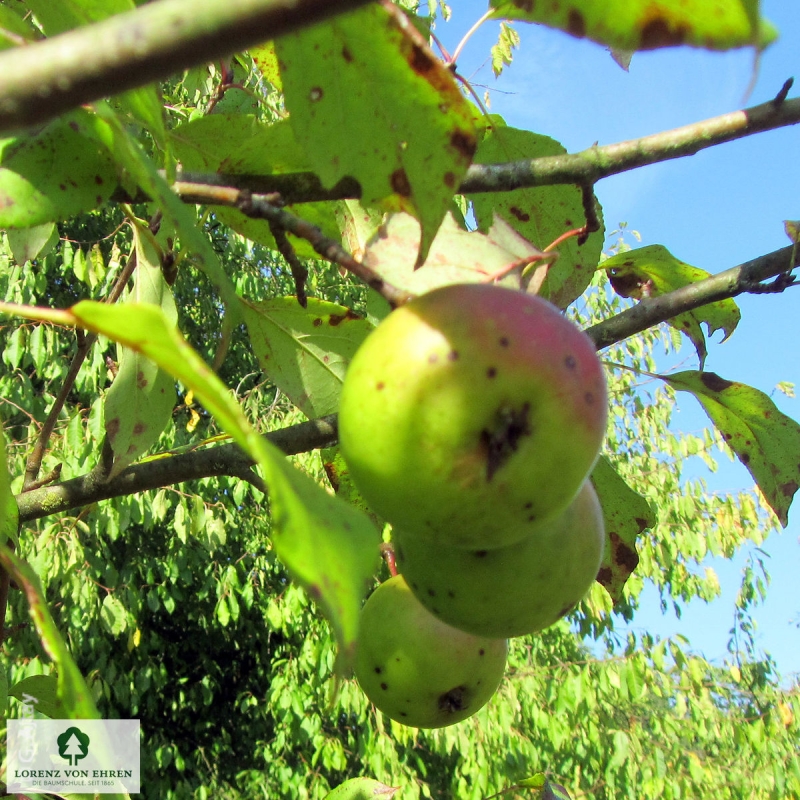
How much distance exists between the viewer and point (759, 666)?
17.3ft

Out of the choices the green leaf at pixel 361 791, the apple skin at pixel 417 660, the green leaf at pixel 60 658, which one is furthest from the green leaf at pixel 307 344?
the green leaf at pixel 361 791

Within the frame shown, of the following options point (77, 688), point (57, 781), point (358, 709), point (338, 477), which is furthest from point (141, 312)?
point (358, 709)

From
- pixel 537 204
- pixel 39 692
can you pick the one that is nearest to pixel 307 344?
pixel 537 204

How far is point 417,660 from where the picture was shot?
2.76ft

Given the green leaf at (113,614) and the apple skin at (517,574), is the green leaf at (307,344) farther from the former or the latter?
the green leaf at (113,614)

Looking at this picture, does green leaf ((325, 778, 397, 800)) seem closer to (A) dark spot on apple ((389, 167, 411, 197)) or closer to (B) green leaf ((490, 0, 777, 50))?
(A) dark spot on apple ((389, 167, 411, 197))

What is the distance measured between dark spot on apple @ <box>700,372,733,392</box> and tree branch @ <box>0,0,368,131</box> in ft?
2.81

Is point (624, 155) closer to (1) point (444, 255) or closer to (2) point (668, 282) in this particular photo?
(1) point (444, 255)

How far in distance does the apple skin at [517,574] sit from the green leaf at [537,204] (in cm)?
32

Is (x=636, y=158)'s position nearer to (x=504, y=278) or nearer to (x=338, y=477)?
(x=504, y=278)

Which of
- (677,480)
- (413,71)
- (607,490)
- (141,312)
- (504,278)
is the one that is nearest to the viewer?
(141,312)

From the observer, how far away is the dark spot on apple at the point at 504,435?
18.2 inches

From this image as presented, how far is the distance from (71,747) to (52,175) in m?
0.82

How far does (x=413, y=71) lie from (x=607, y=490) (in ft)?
1.88
